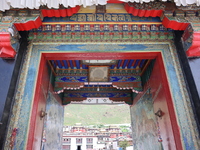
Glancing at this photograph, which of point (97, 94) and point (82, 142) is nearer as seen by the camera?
point (97, 94)

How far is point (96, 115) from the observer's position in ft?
199

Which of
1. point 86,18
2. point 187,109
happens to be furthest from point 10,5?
point 187,109

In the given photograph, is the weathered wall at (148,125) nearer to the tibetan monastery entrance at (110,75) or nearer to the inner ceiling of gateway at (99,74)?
the tibetan monastery entrance at (110,75)

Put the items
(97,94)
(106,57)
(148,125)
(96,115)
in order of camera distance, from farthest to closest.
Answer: (96,115)
(97,94)
(148,125)
(106,57)

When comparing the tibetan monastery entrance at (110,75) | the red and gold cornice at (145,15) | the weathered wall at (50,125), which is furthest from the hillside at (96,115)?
the red and gold cornice at (145,15)

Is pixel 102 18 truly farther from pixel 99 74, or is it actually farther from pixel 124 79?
pixel 124 79

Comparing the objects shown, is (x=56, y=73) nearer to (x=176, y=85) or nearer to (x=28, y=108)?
(x=28, y=108)

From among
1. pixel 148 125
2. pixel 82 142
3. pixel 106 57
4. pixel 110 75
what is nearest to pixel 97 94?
pixel 110 75

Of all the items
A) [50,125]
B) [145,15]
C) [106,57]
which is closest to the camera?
[145,15]

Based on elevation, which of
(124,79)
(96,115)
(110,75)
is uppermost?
(96,115)

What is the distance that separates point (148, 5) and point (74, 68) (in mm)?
4213

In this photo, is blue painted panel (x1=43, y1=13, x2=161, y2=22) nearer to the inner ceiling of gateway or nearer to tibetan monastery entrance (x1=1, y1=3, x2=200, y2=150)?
tibetan monastery entrance (x1=1, y1=3, x2=200, y2=150)

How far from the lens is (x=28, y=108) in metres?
3.64

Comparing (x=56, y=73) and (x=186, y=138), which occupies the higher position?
(x=56, y=73)
